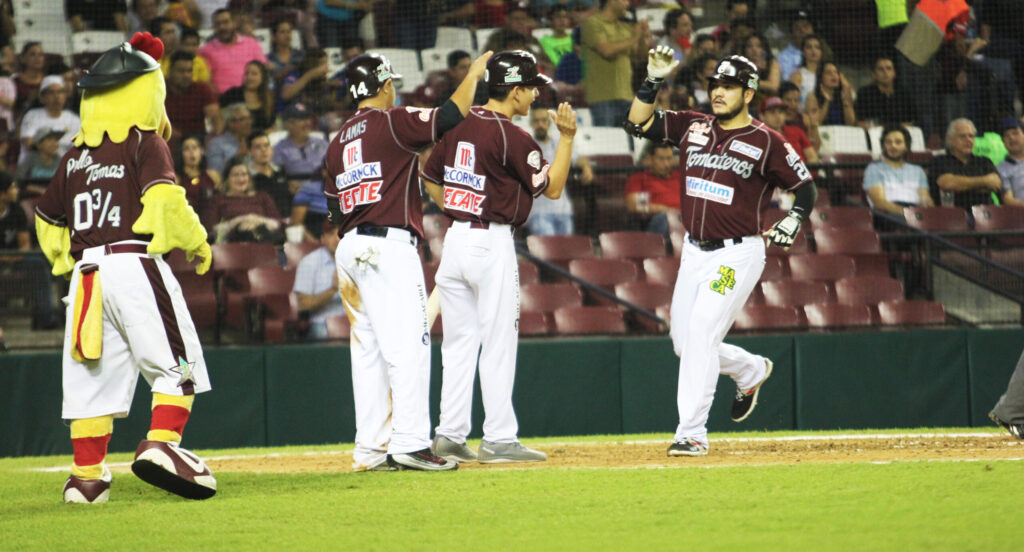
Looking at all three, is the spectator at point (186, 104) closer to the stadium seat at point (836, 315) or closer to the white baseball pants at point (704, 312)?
the stadium seat at point (836, 315)

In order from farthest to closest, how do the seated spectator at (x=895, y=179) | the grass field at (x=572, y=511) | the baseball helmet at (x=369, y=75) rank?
the seated spectator at (x=895, y=179) → the baseball helmet at (x=369, y=75) → the grass field at (x=572, y=511)

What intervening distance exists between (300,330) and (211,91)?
132 inches

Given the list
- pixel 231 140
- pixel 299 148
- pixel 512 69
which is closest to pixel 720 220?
pixel 512 69

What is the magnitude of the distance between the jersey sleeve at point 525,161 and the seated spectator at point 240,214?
13.3ft

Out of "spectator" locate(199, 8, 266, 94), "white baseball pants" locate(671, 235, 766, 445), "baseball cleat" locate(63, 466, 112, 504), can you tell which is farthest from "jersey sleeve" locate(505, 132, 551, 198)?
"spectator" locate(199, 8, 266, 94)

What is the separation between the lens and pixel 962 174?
11.2m

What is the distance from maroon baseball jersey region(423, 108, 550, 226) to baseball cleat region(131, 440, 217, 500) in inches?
76.3

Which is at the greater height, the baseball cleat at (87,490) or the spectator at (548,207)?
the spectator at (548,207)

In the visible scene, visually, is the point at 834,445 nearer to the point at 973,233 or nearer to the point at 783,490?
the point at 783,490

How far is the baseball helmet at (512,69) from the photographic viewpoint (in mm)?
6500

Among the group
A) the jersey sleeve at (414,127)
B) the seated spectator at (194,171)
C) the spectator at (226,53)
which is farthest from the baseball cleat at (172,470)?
the spectator at (226,53)

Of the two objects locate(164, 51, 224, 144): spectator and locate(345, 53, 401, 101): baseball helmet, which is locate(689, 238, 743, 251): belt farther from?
locate(164, 51, 224, 144): spectator

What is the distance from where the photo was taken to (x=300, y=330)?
9359mm

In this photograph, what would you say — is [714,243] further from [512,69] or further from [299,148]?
[299,148]
